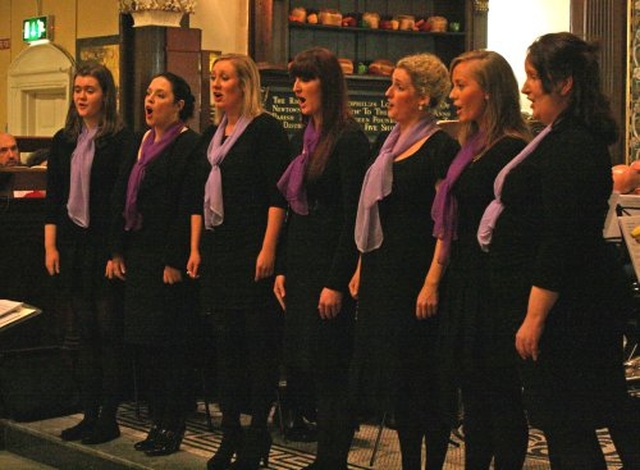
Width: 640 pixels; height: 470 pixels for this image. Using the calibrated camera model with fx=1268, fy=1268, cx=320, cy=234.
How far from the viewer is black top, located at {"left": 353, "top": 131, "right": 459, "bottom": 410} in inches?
150

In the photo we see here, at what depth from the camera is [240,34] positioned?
9.44m

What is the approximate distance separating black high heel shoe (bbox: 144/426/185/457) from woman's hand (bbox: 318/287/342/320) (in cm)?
106

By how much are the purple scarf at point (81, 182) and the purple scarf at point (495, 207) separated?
2.10 m

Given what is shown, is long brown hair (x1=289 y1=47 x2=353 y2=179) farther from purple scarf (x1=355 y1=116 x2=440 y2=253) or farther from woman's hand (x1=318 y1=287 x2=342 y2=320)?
woman's hand (x1=318 y1=287 x2=342 y2=320)

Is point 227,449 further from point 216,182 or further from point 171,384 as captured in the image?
point 216,182

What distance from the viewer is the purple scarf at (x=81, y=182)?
5000 mm

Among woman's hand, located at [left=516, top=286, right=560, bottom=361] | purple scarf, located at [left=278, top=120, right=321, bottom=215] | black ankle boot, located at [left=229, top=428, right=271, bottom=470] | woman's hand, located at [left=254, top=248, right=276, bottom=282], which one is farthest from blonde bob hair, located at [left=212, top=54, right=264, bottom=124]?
woman's hand, located at [left=516, top=286, right=560, bottom=361]

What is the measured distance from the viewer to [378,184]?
3.82m

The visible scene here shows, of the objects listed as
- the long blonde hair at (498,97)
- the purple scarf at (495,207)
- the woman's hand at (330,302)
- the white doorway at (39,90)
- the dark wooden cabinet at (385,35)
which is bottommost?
the woman's hand at (330,302)

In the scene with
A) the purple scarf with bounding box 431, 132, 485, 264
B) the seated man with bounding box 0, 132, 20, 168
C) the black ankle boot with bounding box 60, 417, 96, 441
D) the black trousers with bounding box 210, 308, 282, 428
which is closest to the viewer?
the purple scarf with bounding box 431, 132, 485, 264

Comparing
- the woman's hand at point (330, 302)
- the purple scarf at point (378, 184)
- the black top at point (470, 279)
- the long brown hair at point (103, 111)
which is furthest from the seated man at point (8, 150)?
the black top at point (470, 279)

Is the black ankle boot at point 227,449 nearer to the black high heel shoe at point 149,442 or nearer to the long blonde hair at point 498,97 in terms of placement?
the black high heel shoe at point 149,442

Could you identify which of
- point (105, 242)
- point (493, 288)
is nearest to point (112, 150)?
point (105, 242)

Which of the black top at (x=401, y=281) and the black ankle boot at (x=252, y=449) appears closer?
the black top at (x=401, y=281)
